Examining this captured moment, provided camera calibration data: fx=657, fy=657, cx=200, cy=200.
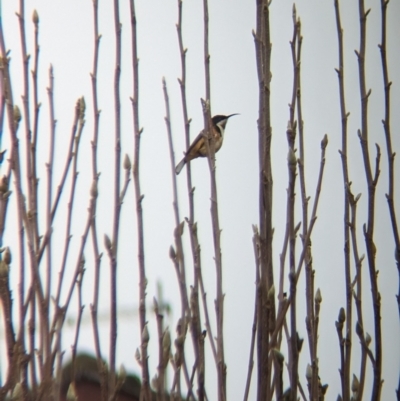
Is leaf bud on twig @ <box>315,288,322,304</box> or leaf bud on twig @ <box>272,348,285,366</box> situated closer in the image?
leaf bud on twig @ <box>272,348,285,366</box>

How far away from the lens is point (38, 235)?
1397 mm

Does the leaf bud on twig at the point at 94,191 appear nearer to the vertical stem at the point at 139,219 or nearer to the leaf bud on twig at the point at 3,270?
the vertical stem at the point at 139,219

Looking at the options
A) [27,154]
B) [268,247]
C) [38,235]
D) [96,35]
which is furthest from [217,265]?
[96,35]

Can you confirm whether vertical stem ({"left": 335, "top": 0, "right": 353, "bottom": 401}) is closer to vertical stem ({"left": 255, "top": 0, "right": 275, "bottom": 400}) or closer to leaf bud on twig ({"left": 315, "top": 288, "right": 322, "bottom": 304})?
leaf bud on twig ({"left": 315, "top": 288, "right": 322, "bottom": 304})

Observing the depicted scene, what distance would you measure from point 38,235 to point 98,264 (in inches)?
5.9

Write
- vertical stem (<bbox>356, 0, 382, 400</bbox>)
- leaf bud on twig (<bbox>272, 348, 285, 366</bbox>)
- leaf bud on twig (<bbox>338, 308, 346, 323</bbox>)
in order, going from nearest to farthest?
1. leaf bud on twig (<bbox>272, 348, 285, 366</bbox>)
2. vertical stem (<bbox>356, 0, 382, 400</bbox>)
3. leaf bud on twig (<bbox>338, 308, 346, 323</bbox>)

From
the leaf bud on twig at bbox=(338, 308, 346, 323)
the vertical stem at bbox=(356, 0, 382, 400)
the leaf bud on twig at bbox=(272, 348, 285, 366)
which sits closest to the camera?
the leaf bud on twig at bbox=(272, 348, 285, 366)

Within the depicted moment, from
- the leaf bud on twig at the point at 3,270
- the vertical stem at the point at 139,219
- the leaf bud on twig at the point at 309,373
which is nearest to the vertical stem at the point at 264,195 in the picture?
the leaf bud on twig at the point at 309,373

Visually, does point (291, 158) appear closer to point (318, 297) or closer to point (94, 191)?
point (318, 297)

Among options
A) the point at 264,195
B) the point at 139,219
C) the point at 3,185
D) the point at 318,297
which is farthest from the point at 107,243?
the point at 318,297

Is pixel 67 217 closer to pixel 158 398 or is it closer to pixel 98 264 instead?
pixel 98 264

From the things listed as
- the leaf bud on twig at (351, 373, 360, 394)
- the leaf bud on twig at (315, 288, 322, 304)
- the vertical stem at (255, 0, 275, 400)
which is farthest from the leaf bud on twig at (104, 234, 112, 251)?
the leaf bud on twig at (351, 373, 360, 394)

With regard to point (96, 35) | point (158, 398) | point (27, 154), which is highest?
point (96, 35)

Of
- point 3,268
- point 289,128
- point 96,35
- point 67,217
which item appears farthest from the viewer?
point 96,35
